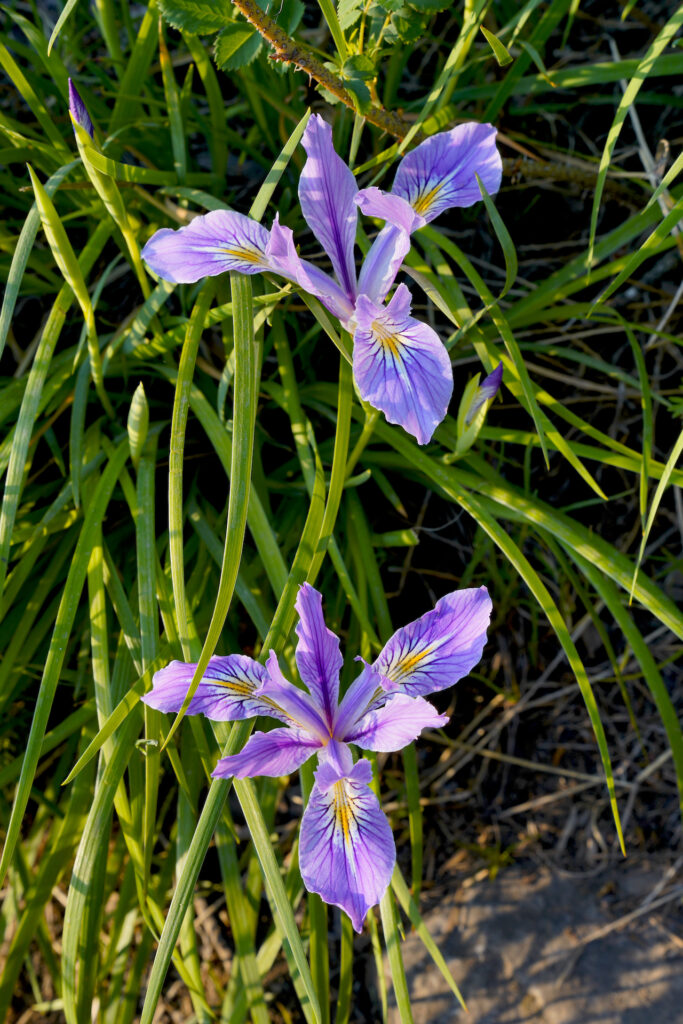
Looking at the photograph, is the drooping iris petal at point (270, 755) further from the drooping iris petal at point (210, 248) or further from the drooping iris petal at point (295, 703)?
the drooping iris petal at point (210, 248)

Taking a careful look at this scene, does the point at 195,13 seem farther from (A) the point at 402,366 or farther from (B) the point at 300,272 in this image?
(A) the point at 402,366

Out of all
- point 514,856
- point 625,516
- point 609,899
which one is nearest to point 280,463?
point 625,516

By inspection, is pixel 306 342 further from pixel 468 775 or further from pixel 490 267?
pixel 468 775

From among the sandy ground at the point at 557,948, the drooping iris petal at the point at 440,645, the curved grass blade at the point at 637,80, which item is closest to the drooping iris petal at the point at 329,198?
the curved grass blade at the point at 637,80

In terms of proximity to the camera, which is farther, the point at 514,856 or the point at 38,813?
the point at 514,856

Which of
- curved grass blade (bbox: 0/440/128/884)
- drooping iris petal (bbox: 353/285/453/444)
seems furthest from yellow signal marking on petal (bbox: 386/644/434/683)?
curved grass blade (bbox: 0/440/128/884)

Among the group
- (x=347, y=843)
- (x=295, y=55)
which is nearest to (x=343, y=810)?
(x=347, y=843)

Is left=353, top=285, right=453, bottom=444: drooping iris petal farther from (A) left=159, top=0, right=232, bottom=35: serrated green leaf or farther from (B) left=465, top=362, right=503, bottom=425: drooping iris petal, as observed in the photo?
(A) left=159, top=0, right=232, bottom=35: serrated green leaf

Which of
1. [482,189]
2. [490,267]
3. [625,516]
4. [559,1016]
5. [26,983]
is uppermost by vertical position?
[482,189]

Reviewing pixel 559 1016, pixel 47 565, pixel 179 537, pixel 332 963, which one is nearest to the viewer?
pixel 179 537
